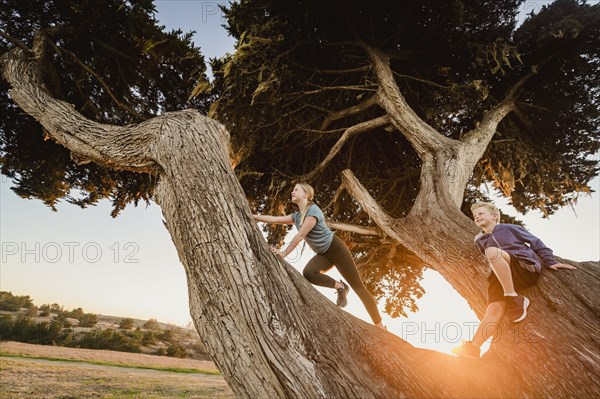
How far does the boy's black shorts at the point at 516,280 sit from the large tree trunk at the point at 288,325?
0.10 metres

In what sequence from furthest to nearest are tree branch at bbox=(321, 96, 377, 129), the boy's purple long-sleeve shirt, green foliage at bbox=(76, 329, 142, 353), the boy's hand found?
green foliage at bbox=(76, 329, 142, 353)
tree branch at bbox=(321, 96, 377, 129)
the boy's hand
the boy's purple long-sleeve shirt

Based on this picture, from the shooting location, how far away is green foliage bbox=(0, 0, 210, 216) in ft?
19.2

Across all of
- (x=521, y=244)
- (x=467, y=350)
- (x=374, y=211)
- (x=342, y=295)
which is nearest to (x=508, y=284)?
(x=521, y=244)

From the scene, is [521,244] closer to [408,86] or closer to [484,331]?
[484,331]

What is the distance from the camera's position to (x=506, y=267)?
8.67 feet

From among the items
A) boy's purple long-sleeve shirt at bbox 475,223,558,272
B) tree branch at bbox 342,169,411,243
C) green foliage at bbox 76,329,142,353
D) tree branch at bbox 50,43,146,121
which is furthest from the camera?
green foliage at bbox 76,329,142,353

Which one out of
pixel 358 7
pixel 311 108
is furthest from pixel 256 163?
pixel 358 7

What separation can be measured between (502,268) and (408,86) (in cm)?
537

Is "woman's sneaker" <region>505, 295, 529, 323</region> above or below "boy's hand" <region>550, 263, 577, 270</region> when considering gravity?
below

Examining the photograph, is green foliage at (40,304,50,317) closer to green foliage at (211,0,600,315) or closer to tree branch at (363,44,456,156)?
green foliage at (211,0,600,315)

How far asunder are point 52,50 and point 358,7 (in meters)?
5.91

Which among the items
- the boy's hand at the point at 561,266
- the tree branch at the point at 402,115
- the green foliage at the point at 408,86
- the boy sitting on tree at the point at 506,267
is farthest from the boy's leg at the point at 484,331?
the green foliage at the point at 408,86

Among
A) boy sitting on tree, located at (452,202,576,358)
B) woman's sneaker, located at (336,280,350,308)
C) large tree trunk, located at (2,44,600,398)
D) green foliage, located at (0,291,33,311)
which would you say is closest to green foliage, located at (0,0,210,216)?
large tree trunk, located at (2,44,600,398)

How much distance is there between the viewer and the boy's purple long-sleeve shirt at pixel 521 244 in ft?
9.26
